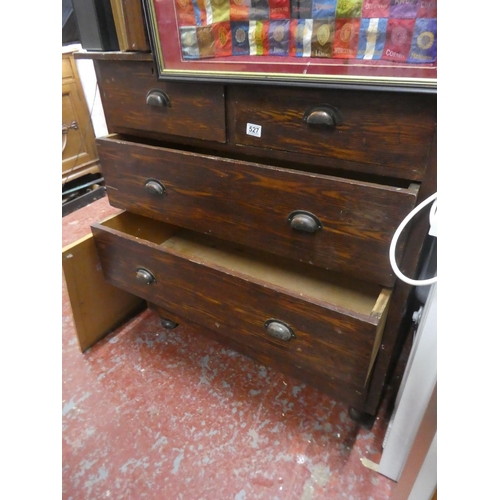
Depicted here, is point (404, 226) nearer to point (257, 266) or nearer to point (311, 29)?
point (311, 29)

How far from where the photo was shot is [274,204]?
2.27 ft

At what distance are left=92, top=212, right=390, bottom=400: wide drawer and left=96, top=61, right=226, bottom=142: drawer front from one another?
27 cm

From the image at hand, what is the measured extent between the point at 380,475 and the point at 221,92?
872 millimetres

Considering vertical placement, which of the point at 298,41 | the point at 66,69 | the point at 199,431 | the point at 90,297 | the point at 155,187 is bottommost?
the point at 199,431

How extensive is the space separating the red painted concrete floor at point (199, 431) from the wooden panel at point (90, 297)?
67 mm

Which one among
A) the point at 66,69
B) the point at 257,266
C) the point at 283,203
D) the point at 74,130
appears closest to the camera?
the point at 283,203

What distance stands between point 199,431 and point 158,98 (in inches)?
30.6

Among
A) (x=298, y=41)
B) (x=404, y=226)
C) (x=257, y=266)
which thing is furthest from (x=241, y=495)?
(x=298, y=41)

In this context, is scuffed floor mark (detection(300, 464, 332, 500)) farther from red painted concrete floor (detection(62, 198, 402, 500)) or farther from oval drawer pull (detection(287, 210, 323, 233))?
oval drawer pull (detection(287, 210, 323, 233))

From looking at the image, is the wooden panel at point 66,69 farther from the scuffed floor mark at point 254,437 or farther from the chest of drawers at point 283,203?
the scuffed floor mark at point 254,437
